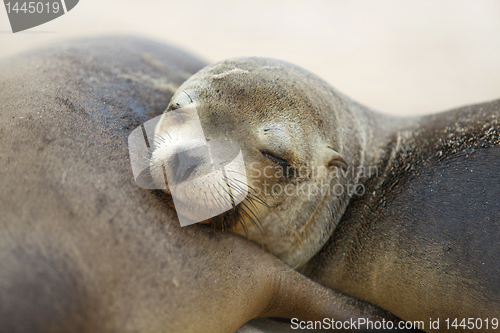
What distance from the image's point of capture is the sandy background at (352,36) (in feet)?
17.4

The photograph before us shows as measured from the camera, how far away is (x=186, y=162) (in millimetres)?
1582

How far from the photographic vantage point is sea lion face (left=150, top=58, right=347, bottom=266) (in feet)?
5.40

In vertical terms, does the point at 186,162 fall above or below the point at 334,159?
above

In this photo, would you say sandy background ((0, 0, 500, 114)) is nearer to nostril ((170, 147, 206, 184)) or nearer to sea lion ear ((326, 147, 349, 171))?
sea lion ear ((326, 147, 349, 171))

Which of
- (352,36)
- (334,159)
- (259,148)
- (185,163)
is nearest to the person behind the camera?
(185,163)

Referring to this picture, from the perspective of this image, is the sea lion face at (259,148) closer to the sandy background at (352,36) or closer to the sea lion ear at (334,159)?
the sea lion ear at (334,159)

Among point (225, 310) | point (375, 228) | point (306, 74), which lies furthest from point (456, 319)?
point (306, 74)

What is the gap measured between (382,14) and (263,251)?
7643 millimetres

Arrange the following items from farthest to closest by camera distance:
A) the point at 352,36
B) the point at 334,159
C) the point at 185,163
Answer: the point at 352,36 → the point at 334,159 → the point at 185,163

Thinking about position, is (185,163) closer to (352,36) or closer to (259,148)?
(259,148)

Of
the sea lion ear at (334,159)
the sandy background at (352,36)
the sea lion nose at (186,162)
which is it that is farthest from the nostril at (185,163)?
the sandy background at (352,36)

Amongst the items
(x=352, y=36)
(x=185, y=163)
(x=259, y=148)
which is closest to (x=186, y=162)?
(x=185, y=163)

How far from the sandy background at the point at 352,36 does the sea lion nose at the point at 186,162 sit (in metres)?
3.72

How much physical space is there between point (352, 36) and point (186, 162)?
21.0 ft
